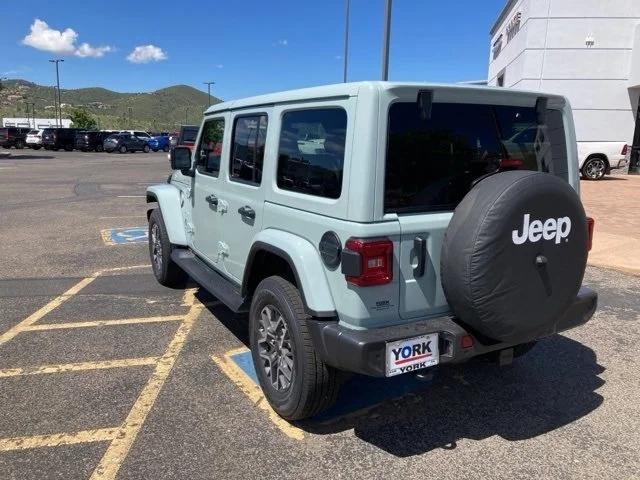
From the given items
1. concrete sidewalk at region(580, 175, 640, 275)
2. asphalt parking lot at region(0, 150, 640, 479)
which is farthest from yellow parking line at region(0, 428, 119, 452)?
concrete sidewalk at region(580, 175, 640, 275)

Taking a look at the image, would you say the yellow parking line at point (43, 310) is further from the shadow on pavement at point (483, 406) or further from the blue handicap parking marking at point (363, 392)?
the shadow on pavement at point (483, 406)

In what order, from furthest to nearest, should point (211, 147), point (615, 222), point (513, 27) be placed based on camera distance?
point (513, 27)
point (615, 222)
point (211, 147)

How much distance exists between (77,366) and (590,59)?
23.0 meters

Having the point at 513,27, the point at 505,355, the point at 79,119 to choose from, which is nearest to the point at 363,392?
the point at 505,355

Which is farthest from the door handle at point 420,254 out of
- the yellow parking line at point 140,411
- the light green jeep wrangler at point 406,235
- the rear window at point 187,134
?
the rear window at point 187,134

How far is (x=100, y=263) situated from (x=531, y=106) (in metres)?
5.62

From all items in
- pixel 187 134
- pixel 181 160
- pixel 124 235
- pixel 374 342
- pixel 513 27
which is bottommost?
pixel 124 235

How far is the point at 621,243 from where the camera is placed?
8.05 meters

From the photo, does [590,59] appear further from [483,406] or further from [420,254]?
[420,254]

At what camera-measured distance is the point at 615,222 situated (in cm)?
1009

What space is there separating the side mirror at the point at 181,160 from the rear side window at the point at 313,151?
1835mm

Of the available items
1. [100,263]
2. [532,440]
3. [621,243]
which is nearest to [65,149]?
[100,263]

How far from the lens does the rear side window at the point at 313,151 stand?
2.79 m

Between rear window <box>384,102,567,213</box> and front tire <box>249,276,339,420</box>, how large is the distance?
798mm
